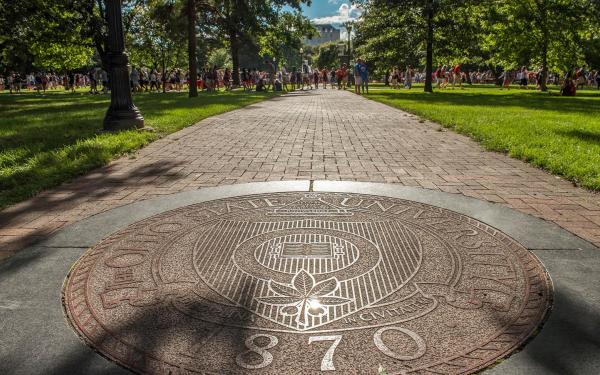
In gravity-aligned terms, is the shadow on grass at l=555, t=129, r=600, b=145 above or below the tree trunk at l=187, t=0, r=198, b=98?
below

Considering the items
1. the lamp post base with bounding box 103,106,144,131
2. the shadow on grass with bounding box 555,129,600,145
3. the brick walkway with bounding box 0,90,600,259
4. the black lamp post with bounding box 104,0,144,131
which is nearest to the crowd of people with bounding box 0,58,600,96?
the black lamp post with bounding box 104,0,144,131

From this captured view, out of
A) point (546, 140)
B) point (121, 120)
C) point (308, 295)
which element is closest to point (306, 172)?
point (308, 295)

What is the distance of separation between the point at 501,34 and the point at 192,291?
3115 cm

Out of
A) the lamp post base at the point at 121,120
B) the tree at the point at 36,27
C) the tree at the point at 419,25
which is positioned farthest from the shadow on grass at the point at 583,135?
the tree at the point at 36,27

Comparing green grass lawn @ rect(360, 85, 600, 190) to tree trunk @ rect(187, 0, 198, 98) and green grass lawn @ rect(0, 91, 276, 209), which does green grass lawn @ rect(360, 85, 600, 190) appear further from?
tree trunk @ rect(187, 0, 198, 98)

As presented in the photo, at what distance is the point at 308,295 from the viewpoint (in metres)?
2.30

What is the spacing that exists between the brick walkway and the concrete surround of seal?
1.42ft

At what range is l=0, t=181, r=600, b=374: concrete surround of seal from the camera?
5.97 feet

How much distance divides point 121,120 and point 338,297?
25.6 ft

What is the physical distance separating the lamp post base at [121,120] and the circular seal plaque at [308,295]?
5.95 meters

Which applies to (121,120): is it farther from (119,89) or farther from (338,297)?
(338,297)

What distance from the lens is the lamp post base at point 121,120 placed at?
28.7 ft

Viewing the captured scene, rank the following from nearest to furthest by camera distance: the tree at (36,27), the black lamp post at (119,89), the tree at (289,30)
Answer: the black lamp post at (119,89) → the tree at (36,27) → the tree at (289,30)

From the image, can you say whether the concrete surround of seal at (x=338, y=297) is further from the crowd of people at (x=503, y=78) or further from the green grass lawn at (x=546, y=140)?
the crowd of people at (x=503, y=78)
